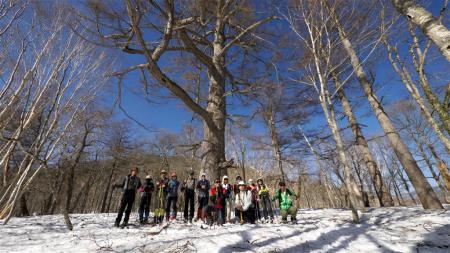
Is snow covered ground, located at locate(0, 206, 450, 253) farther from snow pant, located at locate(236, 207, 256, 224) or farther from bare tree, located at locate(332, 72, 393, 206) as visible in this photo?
bare tree, located at locate(332, 72, 393, 206)

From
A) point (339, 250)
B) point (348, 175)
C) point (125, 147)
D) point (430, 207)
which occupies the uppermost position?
point (125, 147)

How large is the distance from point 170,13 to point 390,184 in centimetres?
3248

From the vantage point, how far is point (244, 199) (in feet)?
22.7

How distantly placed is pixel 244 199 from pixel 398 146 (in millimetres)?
5600

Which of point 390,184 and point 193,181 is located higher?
point 390,184

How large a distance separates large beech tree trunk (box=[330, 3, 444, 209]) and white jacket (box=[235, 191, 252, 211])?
15.3 ft

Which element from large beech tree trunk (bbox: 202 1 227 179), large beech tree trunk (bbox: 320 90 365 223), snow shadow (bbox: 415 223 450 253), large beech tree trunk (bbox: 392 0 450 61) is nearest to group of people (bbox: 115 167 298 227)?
large beech tree trunk (bbox: 202 1 227 179)

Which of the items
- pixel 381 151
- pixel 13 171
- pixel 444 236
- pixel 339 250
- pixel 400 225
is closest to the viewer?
pixel 339 250

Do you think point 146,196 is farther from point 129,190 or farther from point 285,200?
point 285,200

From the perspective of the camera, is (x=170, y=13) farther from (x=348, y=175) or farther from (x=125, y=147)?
(x=125, y=147)

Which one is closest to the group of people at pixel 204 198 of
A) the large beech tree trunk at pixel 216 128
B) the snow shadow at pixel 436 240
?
the large beech tree trunk at pixel 216 128

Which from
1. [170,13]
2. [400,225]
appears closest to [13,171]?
[170,13]

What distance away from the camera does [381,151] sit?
27.3m

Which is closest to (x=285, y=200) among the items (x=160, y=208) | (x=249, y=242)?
(x=249, y=242)
